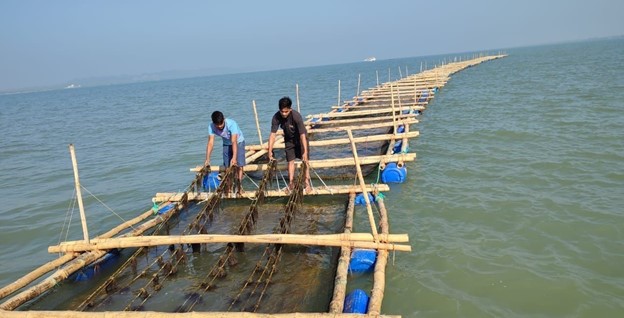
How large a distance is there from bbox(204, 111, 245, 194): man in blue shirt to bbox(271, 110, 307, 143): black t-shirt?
792 millimetres

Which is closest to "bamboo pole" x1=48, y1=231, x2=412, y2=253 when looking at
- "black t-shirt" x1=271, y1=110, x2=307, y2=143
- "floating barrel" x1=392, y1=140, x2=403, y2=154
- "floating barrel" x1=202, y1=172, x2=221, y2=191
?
"black t-shirt" x1=271, y1=110, x2=307, y2=143

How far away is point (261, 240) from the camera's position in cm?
559

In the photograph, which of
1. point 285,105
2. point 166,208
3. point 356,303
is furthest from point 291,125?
point 356,303

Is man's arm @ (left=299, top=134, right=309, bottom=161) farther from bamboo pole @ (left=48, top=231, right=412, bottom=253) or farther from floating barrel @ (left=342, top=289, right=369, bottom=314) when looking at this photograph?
floating barrel @ (left=342, top=289, right=369, bottom=314)

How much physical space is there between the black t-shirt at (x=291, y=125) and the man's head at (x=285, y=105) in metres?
0.12

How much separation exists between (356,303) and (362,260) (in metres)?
1.10

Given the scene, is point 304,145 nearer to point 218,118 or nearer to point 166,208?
point 218,118

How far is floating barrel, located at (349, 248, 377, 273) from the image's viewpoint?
18.1 feet

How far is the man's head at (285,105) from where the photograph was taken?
23.7 ft

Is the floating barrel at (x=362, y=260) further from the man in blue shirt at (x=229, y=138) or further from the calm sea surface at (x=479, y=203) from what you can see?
the man in blue shirt at (x=229, y=138)

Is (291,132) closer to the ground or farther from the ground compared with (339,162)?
farther from the ground

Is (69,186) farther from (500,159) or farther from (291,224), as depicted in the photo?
(500,159)

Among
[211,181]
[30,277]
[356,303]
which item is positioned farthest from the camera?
[211,181]

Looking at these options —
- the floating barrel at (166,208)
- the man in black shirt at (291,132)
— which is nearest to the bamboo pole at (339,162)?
the man in black shirt at (291,132)
